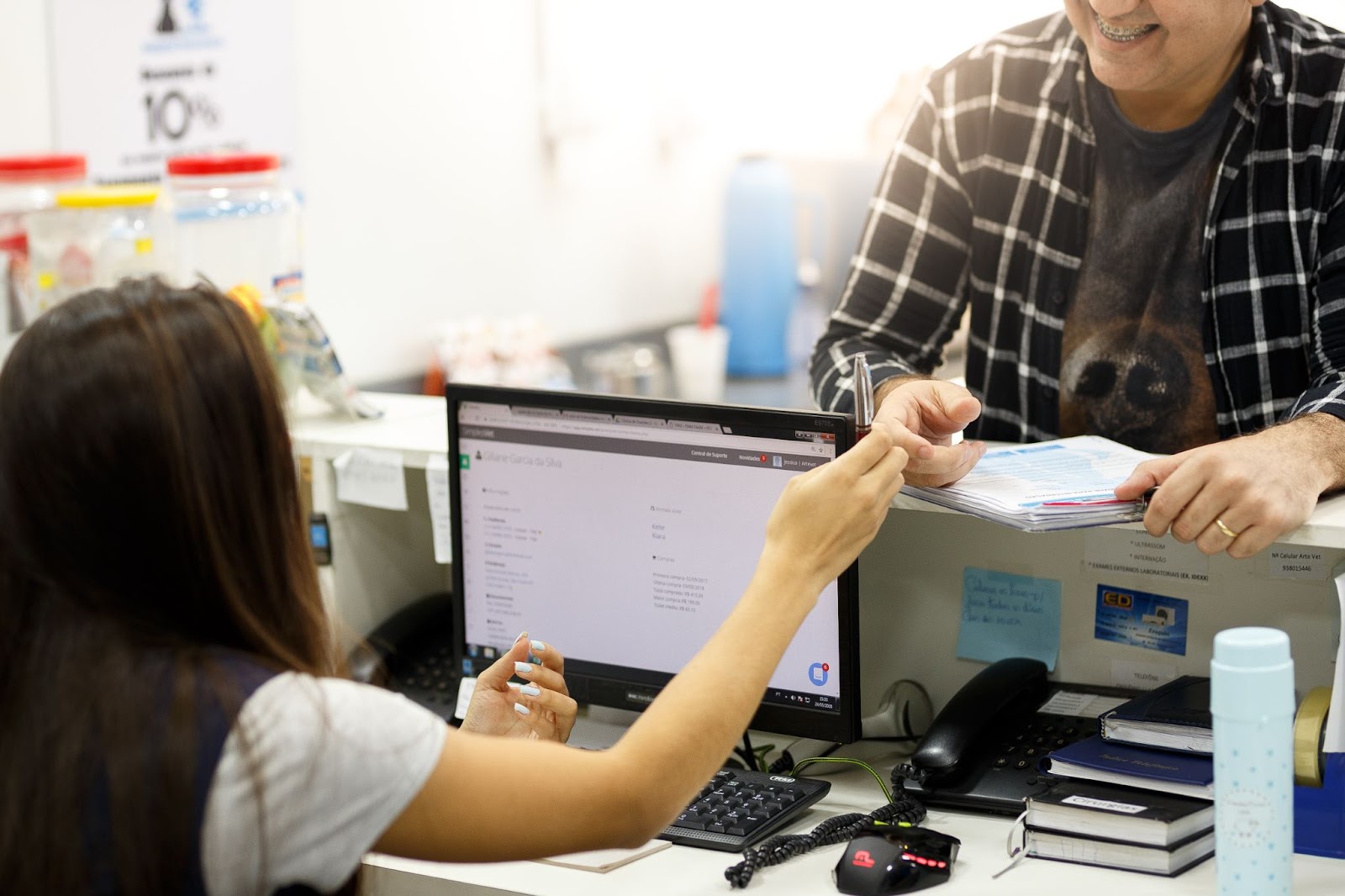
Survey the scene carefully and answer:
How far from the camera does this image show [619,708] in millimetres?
1483

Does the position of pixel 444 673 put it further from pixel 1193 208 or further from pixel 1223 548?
pixel 1193 208

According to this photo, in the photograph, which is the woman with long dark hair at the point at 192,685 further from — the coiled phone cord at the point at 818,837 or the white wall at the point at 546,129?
the white wall at the point at 546,129

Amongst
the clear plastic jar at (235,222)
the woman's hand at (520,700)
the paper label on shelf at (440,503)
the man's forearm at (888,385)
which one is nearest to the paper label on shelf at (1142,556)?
the man's forearm at (888,385)

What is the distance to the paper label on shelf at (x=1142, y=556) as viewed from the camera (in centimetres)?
137

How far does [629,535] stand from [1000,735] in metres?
0.40

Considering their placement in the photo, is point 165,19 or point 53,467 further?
point 165,19

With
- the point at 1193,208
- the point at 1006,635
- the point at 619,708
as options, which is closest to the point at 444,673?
the point at 619,708

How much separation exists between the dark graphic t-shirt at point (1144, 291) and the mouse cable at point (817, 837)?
615mm

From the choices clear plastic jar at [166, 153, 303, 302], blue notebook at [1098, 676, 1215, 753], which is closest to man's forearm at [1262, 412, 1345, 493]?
blue notebook at [1098, 676, 1215, 753]

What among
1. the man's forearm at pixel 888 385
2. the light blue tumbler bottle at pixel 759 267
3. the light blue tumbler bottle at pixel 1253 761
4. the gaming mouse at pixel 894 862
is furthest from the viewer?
the light blue tumbler bottle at pixel 759 267

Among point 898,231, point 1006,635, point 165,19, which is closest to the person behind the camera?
point 1006,635

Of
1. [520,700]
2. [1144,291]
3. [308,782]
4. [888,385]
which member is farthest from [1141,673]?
[308,782]

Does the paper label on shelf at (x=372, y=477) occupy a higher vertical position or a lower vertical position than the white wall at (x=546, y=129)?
lower

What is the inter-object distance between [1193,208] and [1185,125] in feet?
0.31
